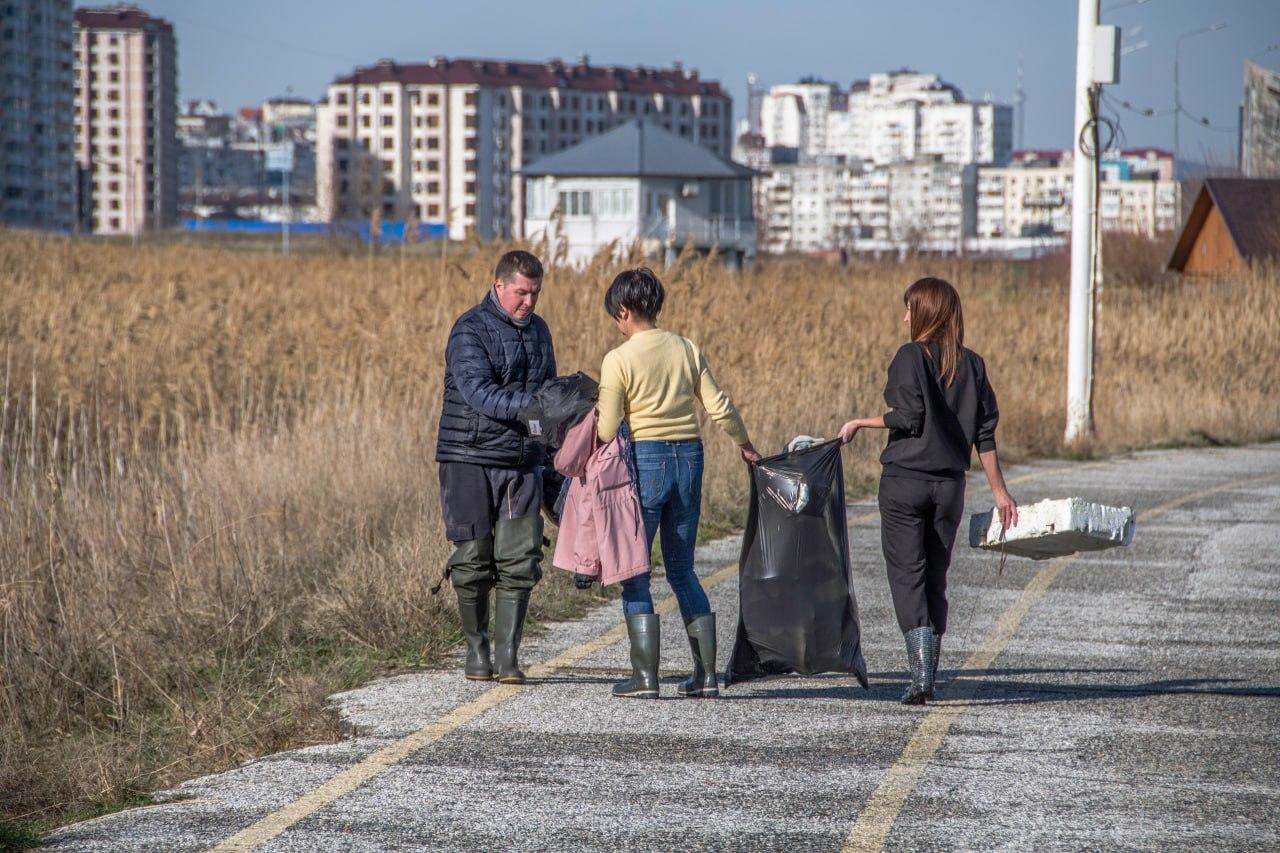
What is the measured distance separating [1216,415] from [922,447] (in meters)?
17.0

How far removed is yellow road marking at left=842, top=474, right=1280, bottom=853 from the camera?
5.48 metres

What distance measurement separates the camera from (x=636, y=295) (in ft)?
23.4

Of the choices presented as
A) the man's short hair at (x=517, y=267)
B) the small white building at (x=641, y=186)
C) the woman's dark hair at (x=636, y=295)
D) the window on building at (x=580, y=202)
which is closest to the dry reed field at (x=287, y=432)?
the man's short hair at (x=517, y=267)

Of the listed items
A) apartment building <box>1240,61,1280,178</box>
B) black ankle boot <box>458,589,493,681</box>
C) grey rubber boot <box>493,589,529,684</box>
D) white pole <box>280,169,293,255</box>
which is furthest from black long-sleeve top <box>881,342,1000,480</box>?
white pole <box>280,169,293,255</box>

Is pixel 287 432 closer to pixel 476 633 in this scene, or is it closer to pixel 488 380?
pixel 476 633

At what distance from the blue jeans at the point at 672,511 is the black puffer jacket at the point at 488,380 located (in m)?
0.66

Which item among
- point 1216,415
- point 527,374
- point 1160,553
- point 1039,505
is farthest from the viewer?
point 1216,415

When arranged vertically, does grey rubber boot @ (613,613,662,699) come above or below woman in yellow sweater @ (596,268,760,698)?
below

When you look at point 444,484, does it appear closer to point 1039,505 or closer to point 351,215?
point 1039,505

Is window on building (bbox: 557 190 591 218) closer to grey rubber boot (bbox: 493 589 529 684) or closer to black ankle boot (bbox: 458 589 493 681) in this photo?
black ankle boot (bbox: 458 589 493 681)

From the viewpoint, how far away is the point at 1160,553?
489 inches

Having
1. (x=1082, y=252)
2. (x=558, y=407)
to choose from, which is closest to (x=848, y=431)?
(x=558, y=407)

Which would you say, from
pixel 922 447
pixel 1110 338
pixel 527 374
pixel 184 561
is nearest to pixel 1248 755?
pixel 922 447

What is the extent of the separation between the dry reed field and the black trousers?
2.35m
